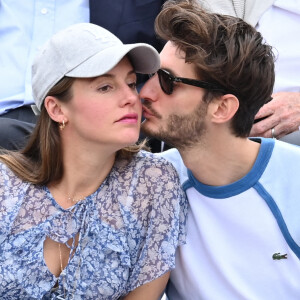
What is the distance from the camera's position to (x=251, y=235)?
2.25 m

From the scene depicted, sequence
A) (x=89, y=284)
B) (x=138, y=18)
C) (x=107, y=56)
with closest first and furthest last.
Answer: (x=107, y=56), (x=89, y=284), (x=138, y=18)

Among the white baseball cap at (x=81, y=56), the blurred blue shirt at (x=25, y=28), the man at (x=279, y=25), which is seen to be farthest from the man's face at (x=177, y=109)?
the blurred blue shirt at (x=25, y=28)

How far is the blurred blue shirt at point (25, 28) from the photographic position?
2898mm

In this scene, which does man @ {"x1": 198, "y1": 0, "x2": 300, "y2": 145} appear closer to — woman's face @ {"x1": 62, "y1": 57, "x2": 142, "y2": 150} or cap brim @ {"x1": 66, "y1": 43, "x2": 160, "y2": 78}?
cap brim @ {"x1": 66, "y1": 43, "x2": 160, "y2": 78}

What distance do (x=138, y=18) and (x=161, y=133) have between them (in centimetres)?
84

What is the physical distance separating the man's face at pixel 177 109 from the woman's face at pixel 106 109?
151mm

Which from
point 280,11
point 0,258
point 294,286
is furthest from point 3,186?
point 280,11

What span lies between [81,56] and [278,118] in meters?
1.00

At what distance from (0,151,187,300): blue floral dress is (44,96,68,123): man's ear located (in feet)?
0.83

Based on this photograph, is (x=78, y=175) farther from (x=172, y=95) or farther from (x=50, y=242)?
(x=172, y=95)

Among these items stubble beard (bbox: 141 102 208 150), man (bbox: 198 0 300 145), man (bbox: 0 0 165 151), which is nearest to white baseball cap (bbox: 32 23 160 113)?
stubble beard (bbox: 141 102 208 150)

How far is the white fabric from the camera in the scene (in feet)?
7.30

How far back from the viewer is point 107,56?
2.05m

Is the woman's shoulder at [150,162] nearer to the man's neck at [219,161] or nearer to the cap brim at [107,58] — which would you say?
the man's neck at [219,161]
